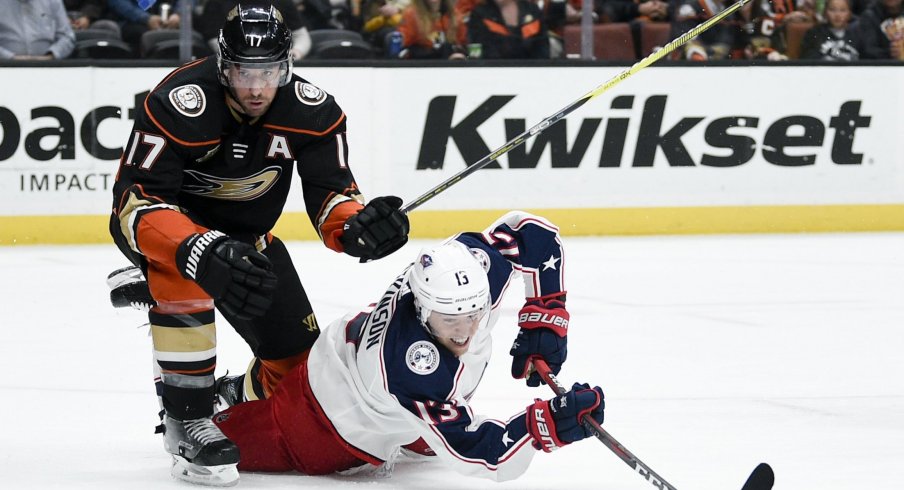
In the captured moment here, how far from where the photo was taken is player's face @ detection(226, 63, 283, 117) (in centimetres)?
325

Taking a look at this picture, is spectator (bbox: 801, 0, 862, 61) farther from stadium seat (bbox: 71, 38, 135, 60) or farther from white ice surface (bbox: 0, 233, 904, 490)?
stadium seat (bbox: 71, 38, 135, 60)

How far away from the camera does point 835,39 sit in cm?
861

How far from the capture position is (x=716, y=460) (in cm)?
342

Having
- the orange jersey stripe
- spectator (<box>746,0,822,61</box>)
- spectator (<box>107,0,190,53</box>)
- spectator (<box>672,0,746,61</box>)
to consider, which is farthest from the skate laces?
spectator (<box>746,0,822,61</box>)

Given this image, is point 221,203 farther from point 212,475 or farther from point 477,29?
point 477,29

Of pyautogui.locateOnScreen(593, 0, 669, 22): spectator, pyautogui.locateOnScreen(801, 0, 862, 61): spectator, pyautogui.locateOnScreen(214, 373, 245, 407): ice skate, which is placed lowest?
pyautogui.locateOnScreen(801, 0, 862, 61): spectator

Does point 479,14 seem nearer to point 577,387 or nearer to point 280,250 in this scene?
point 280,250

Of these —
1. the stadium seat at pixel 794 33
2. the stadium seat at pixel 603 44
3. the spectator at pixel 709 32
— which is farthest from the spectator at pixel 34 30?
the stadium seat at pixel 794 33

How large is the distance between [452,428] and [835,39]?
6.31m

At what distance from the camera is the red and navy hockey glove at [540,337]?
128 inches

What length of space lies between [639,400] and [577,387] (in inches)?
53.3

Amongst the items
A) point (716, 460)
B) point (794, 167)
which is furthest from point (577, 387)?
point (794, 167)

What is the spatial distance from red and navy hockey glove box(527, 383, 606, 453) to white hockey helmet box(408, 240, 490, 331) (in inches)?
10.4

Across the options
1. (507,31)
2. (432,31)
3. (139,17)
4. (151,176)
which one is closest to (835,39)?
(507,31)
